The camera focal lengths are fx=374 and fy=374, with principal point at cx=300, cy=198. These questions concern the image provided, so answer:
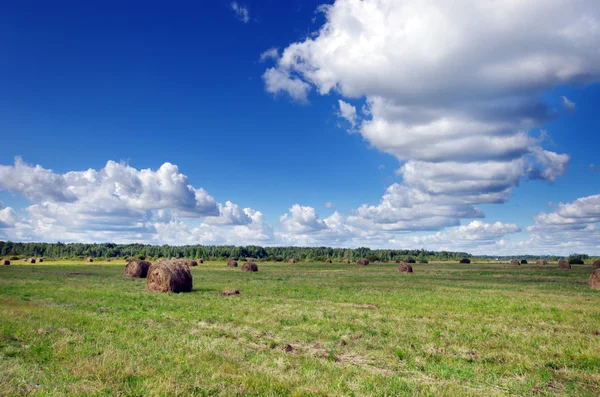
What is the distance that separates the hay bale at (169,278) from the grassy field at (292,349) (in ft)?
19.4

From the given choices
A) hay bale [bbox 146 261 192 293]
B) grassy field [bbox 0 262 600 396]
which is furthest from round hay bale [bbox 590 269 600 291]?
hay bale [bbox 146 261 192 293]

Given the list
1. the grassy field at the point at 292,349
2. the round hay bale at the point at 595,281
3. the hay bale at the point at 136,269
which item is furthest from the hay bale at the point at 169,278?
the round hay bale at the point at 595,281

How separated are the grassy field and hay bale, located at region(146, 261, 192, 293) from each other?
5904mm

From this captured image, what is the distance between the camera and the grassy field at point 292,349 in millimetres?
8148

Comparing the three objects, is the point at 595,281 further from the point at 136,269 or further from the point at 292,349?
the point at 136,269

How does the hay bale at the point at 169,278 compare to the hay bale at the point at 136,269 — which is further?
the hay bale at the point at 136,269

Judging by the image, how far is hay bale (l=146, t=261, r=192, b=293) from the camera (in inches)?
1051

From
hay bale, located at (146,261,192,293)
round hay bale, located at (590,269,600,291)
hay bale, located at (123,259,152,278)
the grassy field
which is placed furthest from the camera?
hay bale, located at (123,259,152,278)

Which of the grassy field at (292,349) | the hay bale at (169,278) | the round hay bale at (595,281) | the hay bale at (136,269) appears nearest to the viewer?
the grassy field at (292,349)

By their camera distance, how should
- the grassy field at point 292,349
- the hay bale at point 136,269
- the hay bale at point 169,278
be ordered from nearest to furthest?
the grassy field at point 292,349
the hay bale at point 169,278
the hay bale at point 136,269

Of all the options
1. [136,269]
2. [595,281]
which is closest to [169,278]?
[136,269]

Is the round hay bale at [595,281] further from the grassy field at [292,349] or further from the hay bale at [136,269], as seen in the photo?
the hay bale at [136,269]

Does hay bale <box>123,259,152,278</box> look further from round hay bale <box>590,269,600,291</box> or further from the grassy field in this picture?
round hay bale <box>590,269,600,291</box>

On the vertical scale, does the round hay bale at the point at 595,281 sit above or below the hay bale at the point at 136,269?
above
